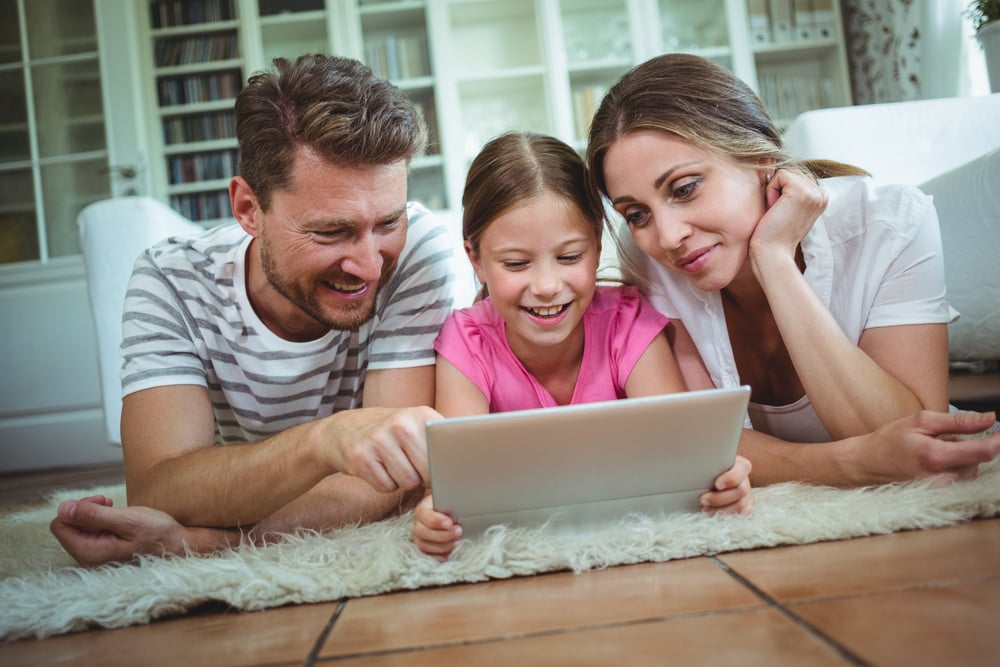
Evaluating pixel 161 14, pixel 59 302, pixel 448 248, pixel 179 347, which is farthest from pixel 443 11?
pixel 179 347

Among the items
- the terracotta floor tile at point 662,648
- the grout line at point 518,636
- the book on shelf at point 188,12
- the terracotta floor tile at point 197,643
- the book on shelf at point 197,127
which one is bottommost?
the terracotta floor tile at point 197,643

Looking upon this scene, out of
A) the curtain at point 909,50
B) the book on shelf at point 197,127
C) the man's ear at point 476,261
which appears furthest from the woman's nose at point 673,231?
the book on shelf at point 197,127

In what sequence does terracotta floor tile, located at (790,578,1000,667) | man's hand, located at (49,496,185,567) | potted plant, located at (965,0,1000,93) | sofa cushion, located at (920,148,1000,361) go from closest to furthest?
terracotta floor tile, located at (790,578,1000,667), man's hand, located at (49,496,185,567), sofa cushion, located at (920,148,1000,361), potted plant, located at (965,0,1000,93)

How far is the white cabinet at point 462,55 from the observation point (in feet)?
11.9

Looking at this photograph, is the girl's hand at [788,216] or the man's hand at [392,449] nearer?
the man's hand at [392,449]

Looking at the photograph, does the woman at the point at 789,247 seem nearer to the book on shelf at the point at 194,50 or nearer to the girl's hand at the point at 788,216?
the girl's hand at the point at 788,216

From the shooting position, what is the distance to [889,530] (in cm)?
85

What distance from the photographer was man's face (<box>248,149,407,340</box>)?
1.18 meters

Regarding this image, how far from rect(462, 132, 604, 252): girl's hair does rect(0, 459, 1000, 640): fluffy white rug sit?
1.81 feet

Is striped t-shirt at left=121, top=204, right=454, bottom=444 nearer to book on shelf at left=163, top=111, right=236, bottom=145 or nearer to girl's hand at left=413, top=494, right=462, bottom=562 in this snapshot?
girl's hand at left=413, top=494, right=462, bottom=562

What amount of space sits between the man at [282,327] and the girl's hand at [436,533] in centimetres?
12

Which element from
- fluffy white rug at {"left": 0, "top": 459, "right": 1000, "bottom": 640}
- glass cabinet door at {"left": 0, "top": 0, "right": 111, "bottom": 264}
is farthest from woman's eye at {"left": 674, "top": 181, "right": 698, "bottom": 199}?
glass cabinet door at {"left": 0, "top": 0, "right": 111, "bottom": 264}

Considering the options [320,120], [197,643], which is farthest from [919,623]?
[320,120]

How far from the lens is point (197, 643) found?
0.73 meters
